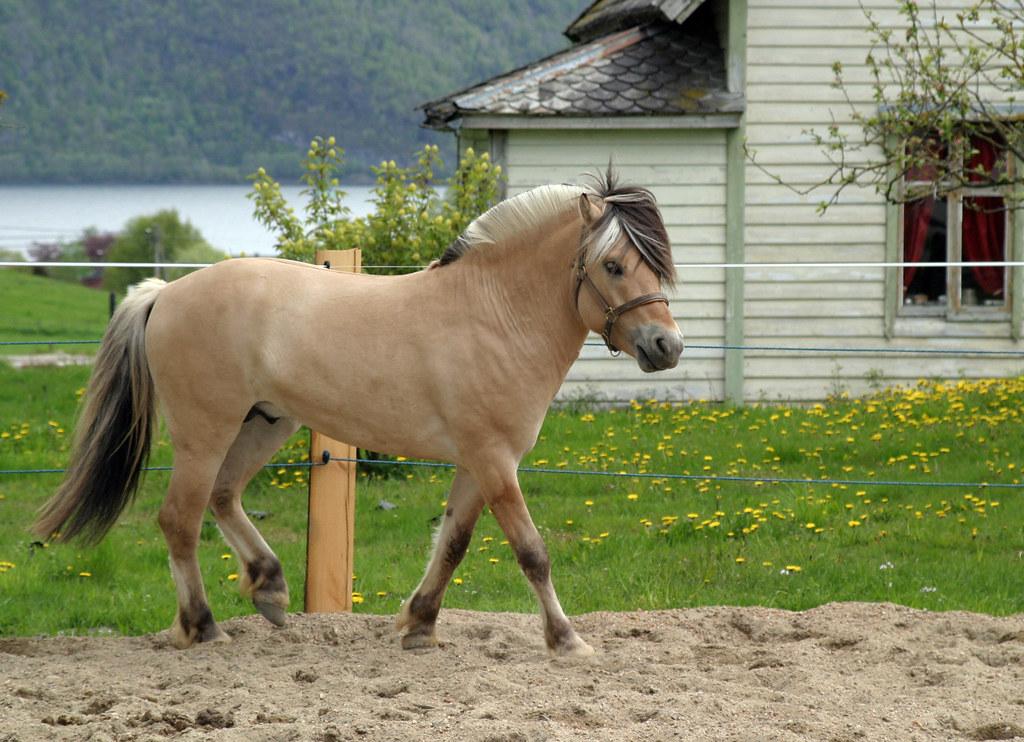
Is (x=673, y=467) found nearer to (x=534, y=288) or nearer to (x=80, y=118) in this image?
(x=534, y=288)

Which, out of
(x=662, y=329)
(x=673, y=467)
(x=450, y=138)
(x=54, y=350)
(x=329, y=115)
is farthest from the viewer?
(x=329, y=115)

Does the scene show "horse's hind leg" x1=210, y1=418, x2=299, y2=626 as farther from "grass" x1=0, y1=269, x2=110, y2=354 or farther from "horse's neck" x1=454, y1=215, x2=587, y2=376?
"grass" x1=0, y1=269, x2=110, y2=354

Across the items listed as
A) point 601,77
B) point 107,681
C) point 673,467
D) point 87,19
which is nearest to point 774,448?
point 673,467

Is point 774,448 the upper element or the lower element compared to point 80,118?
lower

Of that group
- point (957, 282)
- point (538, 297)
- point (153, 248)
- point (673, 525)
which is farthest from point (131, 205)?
point (538, 297)

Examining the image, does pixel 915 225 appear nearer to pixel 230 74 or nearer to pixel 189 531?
pixel 189 531

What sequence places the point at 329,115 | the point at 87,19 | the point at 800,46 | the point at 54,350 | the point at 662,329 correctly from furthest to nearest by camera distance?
1. the point at 87,19
2. the point at 329,115
3. the point at 54,350
4. the point at 800,46
5. the point at 662,329

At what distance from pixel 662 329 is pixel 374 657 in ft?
5.62

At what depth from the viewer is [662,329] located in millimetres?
4637

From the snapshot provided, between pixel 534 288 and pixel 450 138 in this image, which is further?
pixel 450 138

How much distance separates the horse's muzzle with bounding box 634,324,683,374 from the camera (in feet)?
15.1

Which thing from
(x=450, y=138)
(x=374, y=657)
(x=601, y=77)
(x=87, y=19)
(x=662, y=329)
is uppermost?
(x=87, y=19)

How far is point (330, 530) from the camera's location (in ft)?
18.9

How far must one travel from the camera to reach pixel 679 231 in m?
12.0
